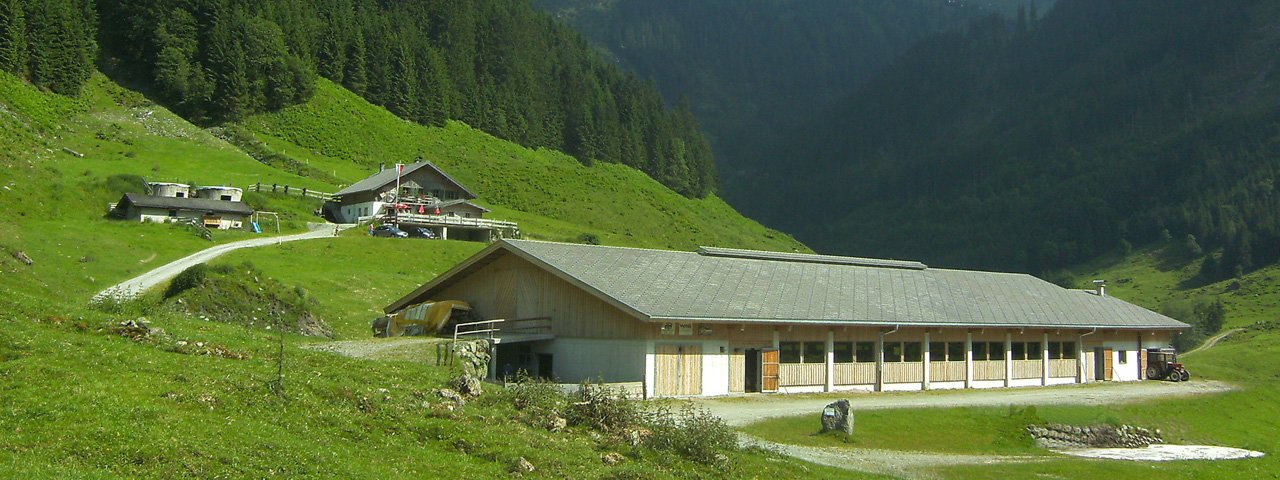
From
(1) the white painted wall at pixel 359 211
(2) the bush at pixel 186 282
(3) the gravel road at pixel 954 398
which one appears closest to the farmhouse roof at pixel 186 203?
(1) the white painted wall at pixel 359 211

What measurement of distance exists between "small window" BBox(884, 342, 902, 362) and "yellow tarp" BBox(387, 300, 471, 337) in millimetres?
16773

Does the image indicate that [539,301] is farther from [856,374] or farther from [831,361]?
[856,374]

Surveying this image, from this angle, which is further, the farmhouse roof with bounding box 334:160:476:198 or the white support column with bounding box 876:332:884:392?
the farmhouse roof with bounding box 334:160:476:198

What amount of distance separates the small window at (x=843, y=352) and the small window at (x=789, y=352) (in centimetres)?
194

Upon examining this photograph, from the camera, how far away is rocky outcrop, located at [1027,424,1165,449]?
31.5m

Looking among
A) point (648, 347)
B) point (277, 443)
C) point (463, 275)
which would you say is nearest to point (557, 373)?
point (648, 347)

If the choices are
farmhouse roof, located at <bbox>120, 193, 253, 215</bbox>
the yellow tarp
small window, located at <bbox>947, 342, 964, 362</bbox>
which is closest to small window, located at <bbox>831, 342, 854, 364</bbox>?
small window, located at <bbox>947, 342, 964, 362</bbox>

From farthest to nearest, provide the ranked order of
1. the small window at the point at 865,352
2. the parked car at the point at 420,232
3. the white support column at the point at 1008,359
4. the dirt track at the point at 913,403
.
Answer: the parked car at the point at 420,232 → the white support column at the point at 1008,359 → the small window at the point at 865,352 → the dirt track at the point at 913,403

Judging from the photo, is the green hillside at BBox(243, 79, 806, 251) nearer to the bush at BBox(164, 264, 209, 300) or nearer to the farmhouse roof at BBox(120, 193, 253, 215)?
the farmhouse roof at BBox(120, 193, 253, 215)

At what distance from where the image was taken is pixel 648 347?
32406mm

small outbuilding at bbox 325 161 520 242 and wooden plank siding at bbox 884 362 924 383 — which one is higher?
small outbuilding at bbox 325 161 520 242

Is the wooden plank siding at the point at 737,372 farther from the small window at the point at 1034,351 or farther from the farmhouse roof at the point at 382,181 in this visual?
the farmhouse roof at the point at 382,181

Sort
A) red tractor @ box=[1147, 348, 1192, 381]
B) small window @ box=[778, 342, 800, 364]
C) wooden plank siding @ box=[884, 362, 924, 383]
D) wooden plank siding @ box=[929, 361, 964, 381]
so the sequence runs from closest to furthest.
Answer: small window @ box=[778, 342, 800, 364]
wooden plank siding @ box=[884, 362, 924, 383]
wooden plank siding @ box=[929, 361, 964, 381]
red tractor @ box=[1147, 348, 1192, 381]

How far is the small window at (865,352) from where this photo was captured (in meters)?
39.4
